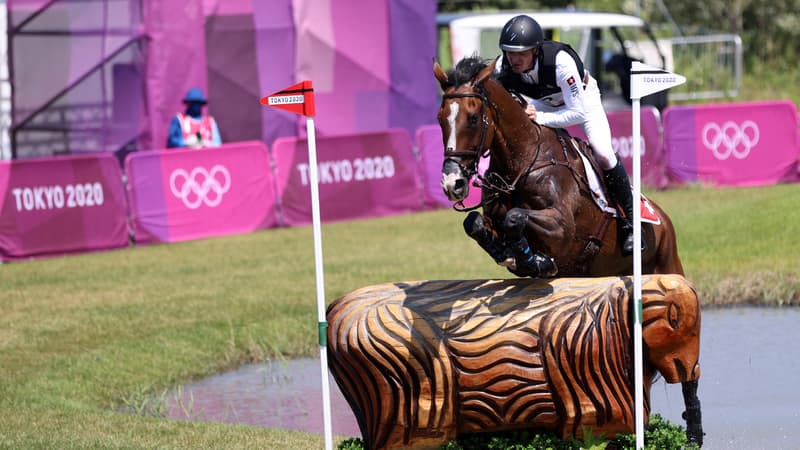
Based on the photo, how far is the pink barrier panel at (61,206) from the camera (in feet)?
51.2

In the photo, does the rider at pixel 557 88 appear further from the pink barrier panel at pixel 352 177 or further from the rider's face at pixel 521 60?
the pink barrier panel at pixel 352 177

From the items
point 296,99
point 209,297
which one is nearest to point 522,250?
point 296,99

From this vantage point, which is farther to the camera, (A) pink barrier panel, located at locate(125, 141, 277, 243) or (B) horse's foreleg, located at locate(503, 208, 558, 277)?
(A) pink barrier panel, located at locate(125, 141, 277, 243)

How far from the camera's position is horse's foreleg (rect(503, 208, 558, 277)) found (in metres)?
6.71

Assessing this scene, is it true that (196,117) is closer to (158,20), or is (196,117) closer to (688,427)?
(158,20)

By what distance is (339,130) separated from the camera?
863 inches

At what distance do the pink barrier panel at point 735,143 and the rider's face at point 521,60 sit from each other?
472 inches

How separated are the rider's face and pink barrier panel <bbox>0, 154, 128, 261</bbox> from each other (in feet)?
32.5

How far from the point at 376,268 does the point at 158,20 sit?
25.0 ft

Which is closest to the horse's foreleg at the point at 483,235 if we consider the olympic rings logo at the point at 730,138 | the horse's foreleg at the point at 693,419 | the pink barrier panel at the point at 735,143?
the horse's foreleg at the point at 693,419

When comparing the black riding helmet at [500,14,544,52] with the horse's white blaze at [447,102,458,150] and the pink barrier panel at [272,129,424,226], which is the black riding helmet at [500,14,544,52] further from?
the pink barrier panel at [272,129,424,226]

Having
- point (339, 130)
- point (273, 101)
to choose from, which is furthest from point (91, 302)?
point (339, 130)

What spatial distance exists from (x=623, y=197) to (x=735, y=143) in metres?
12.0

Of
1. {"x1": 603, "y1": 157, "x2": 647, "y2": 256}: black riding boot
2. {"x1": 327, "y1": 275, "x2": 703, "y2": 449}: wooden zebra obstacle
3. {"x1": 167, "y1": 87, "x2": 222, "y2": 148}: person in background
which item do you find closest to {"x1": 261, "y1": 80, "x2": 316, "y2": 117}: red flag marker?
{"x1": 327, "y1": 275, "x2": 703, "y2": 449}: wooden zebra obstacle
